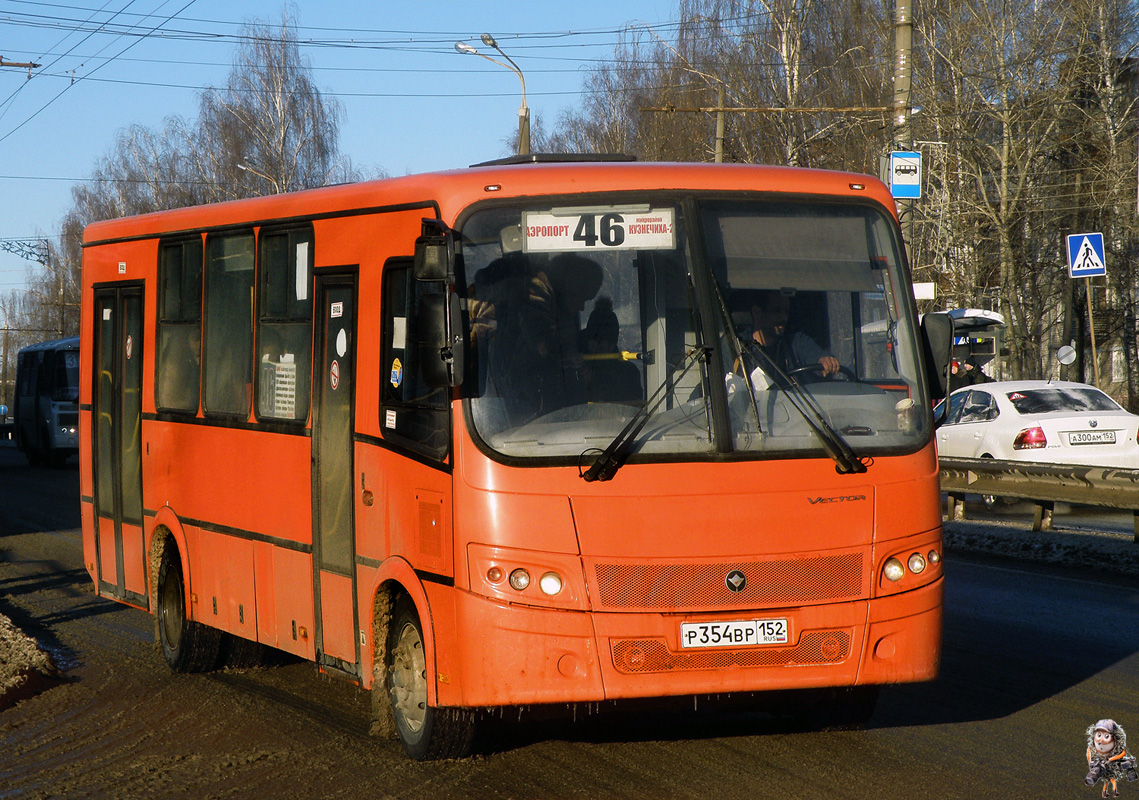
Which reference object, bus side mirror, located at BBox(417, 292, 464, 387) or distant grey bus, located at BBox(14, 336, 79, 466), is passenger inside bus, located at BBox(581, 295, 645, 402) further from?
distant grey bus, located at BBox(14, 336, 79, 466)

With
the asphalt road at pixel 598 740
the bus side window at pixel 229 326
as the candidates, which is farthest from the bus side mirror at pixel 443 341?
the bus side window at pixel 229 326

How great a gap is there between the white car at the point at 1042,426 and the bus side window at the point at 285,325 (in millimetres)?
12166

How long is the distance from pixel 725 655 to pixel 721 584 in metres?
0.28

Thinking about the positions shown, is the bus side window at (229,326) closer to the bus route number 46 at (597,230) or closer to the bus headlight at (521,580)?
the bus route number 46 at (597,230)

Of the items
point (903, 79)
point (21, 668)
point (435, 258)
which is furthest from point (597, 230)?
point (903, 79)

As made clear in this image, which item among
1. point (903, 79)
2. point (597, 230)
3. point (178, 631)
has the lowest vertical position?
point (178, 631)

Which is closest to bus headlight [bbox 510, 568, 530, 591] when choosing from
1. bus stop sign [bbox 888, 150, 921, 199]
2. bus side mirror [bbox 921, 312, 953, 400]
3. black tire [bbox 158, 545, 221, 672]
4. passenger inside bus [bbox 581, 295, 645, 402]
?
passenger inside bus [bbox 581, 295, 645, 402]

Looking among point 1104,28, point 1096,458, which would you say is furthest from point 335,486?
point 1104,28

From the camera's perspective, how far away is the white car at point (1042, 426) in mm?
18234

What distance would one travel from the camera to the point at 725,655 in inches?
223

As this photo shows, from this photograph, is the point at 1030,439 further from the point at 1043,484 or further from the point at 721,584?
the point at 721,584

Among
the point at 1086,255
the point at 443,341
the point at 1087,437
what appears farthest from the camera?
the point at 1086,255

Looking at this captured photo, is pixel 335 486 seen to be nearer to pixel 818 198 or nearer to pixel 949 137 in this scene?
pixel 818 198

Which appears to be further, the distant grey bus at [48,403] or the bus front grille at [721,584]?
the distant grey bus at [48,403]
